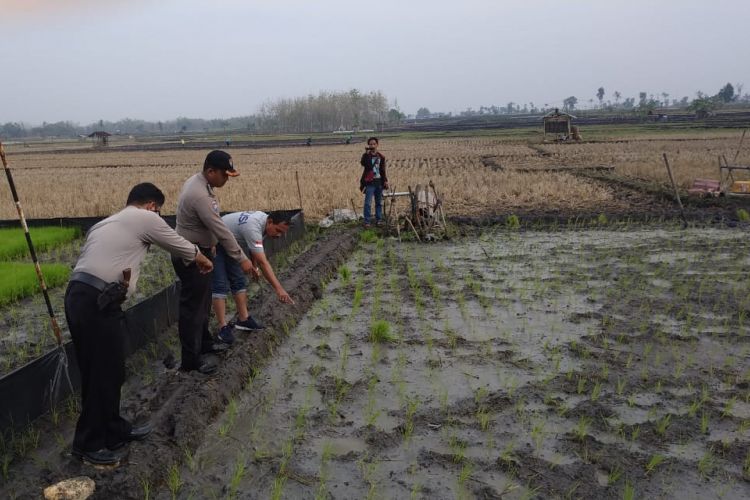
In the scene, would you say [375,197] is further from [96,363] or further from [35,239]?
[96,363]

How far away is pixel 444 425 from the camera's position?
11.7ft

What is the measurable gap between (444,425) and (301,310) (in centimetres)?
254

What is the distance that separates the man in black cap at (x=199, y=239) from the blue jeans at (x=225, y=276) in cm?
42

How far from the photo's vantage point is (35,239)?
349 inches

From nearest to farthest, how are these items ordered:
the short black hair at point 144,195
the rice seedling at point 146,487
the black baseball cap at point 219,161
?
the rice seedling at point 146,487, the short black hair at point 144,195, the black baseball cap at point 219,161

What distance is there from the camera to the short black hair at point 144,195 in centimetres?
326

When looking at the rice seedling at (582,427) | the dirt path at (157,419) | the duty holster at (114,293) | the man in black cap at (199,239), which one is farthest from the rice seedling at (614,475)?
the duty holster at (114,293)

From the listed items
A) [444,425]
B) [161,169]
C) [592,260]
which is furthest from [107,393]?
[161,169]

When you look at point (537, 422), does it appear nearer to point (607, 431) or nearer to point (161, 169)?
point (607, 431)

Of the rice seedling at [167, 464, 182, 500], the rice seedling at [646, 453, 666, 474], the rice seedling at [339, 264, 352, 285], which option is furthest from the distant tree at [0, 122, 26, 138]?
the rice seedling at [646, 453, 666, 474]

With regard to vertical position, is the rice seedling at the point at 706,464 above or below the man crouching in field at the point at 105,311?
below

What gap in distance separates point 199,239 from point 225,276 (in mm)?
625

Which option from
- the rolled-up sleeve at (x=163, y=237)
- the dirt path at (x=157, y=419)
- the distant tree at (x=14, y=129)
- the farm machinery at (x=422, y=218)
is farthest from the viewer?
the distant tree at (x=14, y=129)

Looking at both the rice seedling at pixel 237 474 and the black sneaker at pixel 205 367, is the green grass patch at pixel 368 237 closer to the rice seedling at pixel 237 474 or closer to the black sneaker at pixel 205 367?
the black sneaker at pixel 205 367
